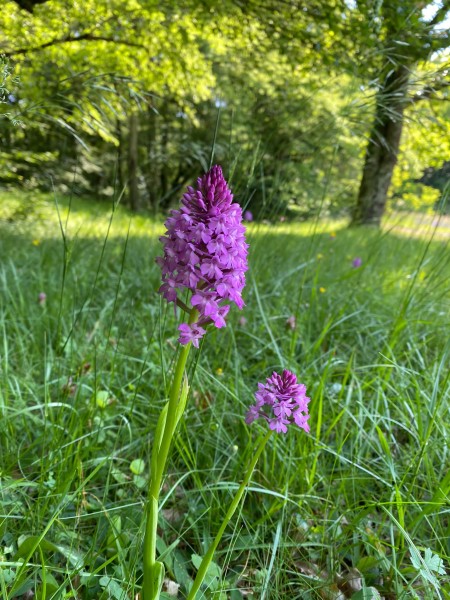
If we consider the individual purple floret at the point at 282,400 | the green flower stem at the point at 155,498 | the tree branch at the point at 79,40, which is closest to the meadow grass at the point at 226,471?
the green flower stem at the point at 155,498

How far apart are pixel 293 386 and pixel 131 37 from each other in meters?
5.45

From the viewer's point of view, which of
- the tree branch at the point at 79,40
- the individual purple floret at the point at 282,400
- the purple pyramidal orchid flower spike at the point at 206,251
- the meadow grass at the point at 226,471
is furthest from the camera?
the tree branch at the point at 79,40

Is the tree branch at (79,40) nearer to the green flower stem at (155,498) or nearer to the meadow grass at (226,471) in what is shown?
the meadow grass at (226,471)

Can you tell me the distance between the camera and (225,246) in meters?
0.90

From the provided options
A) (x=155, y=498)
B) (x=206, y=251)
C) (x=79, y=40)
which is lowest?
(x=155, y=498)

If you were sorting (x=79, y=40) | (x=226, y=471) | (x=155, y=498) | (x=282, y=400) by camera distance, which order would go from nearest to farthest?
(x=155, y=498) < (x=282, y=400) < (x=226, y=471) < (x=79, y=40)

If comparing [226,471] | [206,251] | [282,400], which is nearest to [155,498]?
[282,400]

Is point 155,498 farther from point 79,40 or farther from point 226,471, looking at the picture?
point 79,40

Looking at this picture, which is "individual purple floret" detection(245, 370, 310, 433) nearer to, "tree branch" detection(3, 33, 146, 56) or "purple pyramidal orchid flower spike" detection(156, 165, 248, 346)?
"purple pyramidal orchid flower spike" detection(156, 165, 248, 346)

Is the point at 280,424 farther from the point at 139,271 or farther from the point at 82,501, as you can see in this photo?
the point at 139,271

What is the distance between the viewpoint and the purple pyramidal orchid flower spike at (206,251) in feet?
2.93

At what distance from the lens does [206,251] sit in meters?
0.91

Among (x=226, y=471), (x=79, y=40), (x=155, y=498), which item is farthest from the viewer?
(x=79, y=40)

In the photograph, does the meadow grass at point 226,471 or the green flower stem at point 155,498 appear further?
the meadow grass at point 226,471
